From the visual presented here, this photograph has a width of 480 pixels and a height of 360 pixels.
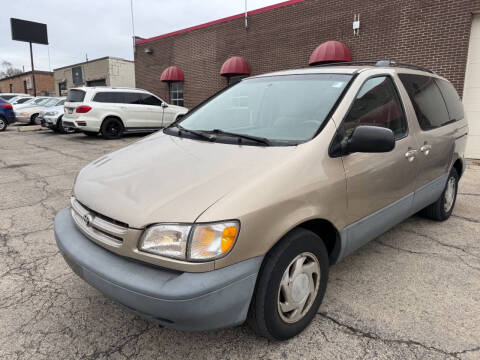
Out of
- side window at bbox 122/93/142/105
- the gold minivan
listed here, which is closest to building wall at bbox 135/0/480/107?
side window at bbox 122/93/142/105

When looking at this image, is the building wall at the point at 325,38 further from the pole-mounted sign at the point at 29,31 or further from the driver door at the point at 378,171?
the pole-mounted sign at the point at 29,31

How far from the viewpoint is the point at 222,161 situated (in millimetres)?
2137

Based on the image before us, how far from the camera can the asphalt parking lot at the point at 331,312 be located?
2.09 m

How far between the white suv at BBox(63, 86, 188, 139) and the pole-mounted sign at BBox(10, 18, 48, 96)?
22.5 meters

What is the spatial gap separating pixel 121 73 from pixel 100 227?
25459mm

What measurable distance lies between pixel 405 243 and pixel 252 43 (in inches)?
453

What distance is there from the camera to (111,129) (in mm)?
12078

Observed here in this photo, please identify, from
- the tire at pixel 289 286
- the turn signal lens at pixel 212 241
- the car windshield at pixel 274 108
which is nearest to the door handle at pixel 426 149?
the car windshield at pixel 274 108

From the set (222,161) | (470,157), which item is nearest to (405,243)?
(222,161)

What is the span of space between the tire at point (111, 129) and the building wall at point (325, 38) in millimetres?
4712

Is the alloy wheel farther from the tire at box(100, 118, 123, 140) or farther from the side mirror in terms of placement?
the tire at box(100, 118, 123, 140)

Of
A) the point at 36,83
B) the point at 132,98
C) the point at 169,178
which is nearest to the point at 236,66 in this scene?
the point at 132,98

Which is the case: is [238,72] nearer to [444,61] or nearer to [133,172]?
[444,61]

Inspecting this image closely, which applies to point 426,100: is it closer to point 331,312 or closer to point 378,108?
point 378,108
